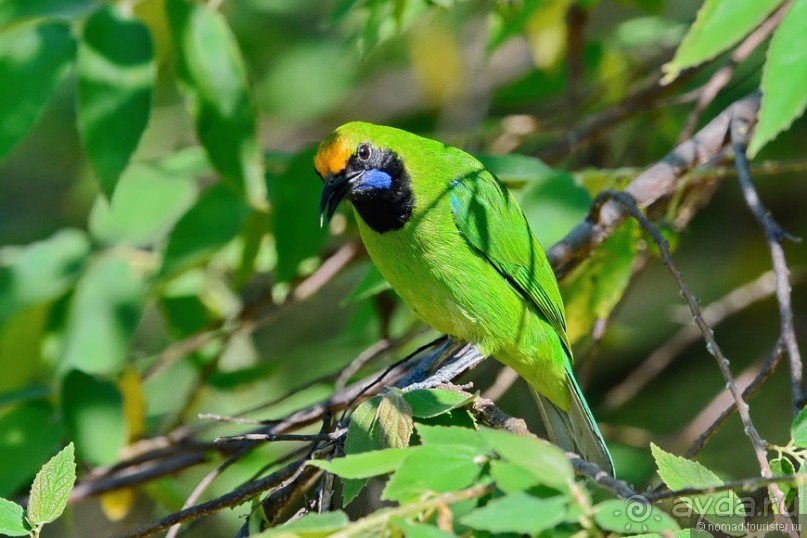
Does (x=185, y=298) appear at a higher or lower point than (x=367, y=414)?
lower

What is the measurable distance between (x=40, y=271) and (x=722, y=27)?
119 inches

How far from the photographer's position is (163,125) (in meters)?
6.98

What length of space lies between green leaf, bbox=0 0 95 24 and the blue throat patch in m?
1.04

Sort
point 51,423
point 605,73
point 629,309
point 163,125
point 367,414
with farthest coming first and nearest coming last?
point 163,125, point 629,309, point 605,73, point 51,423, point 367,414

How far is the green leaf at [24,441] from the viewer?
10.6ft

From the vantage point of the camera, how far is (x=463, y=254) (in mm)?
3066

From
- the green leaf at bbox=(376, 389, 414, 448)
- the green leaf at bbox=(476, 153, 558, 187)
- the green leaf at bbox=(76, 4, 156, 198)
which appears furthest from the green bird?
the green leaf at bbox=(376, 389, 414, 448)

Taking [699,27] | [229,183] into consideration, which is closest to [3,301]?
[229,183]

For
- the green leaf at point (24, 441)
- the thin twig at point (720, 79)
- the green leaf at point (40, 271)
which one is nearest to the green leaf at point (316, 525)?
the green leaf at point (24, 441)

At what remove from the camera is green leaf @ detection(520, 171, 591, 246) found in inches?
119

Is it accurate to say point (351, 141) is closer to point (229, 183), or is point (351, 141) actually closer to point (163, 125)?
point (229, 183)

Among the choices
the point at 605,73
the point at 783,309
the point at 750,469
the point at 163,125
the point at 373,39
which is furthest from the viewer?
the point at 163,125

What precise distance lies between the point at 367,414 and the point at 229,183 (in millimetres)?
1407

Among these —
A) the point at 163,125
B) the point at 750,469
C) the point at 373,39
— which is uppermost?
the point at 373,39
